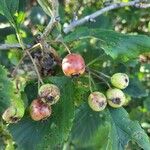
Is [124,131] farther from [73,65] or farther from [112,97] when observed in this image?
[73,65]

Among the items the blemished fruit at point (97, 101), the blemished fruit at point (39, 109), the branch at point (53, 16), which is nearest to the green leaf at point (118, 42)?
the branch at point (53, 16)

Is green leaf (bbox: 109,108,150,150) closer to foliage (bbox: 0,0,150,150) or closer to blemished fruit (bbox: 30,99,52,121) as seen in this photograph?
foliage (bbox: 0,0,150,150)

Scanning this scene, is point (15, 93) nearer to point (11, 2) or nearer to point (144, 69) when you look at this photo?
point (11, 2)

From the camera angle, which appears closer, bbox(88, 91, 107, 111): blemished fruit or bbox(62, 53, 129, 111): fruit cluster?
bbox(62, 53, 129, 111): fruit cluster

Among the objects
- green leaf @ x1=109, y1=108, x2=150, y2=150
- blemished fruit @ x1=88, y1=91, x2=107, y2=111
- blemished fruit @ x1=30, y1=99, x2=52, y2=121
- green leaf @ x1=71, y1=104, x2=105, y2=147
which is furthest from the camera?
green leaf @ x1=71, y1=104, x2=105, y2=147

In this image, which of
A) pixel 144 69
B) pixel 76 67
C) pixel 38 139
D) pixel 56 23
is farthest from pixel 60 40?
pixel 144 69

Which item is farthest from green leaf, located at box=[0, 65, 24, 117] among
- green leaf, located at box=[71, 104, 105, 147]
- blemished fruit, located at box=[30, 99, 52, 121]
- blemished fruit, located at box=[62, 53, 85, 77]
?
green leaf, located at box=[71, 104, 105, 147]
